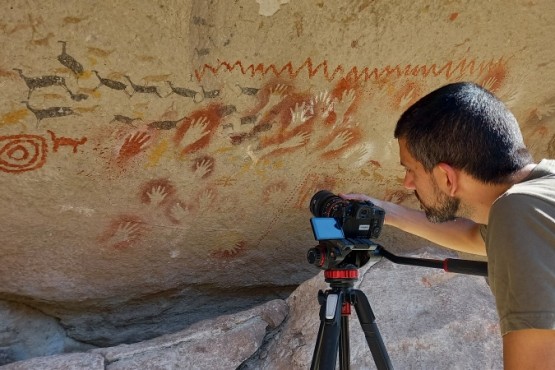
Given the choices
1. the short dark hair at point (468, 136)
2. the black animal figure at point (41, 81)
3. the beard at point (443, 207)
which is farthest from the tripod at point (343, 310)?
the black animal figure at point (41, 81)

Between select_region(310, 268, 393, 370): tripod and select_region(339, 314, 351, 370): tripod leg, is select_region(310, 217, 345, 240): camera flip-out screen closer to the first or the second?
select_region(310, 268, 393, 370): tripod

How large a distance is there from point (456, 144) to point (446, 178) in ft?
0.22

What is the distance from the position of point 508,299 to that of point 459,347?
1.05m

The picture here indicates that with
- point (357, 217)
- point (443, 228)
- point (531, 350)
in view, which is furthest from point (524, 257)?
point (443, 228)

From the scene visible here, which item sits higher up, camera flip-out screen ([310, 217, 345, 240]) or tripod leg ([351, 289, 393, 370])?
camera flip-out screen ([310, 217, 345, 240])

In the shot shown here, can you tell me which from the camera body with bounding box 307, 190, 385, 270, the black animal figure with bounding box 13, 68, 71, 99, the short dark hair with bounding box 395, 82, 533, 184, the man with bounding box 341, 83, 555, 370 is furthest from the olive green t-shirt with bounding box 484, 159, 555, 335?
the black animal figure with bounding box 13, 68, 71, 99

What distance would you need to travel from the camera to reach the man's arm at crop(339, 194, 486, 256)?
145 centimetres

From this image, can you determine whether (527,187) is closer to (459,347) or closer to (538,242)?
(538,242)

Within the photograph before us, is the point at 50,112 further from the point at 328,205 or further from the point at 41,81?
the point at 328,205

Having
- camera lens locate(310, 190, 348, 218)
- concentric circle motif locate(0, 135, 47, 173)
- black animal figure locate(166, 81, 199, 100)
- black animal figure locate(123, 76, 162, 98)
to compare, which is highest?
black animal figure locate(123, 76, 162, 98)

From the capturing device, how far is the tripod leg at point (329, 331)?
3.79 ft

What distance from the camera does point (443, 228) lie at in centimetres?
150

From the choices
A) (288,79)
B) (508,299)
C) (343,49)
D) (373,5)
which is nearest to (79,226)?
(288,79)

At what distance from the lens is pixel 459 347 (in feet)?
6.06
